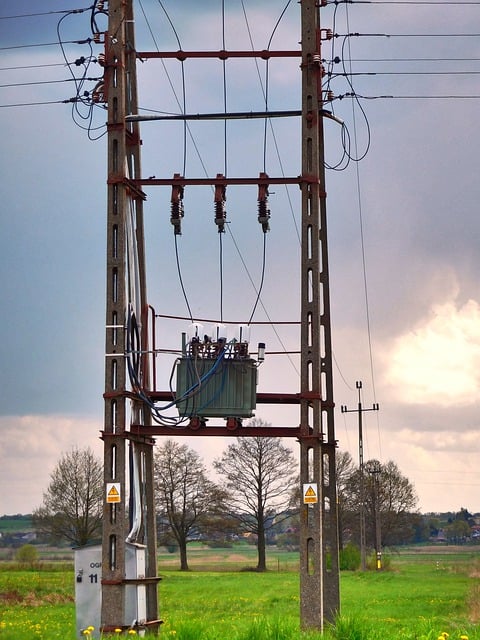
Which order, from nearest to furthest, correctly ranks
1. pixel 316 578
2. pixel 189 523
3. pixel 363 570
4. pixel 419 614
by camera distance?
1. pixel 316 578
2. pixel 419 614
3. pixel 363 570
4. pixel 189 523

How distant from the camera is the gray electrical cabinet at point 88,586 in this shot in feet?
93.9

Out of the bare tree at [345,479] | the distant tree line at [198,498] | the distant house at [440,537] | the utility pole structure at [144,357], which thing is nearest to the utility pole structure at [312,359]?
the utility pole structure at [144,357]

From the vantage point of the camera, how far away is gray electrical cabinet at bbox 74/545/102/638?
2861cm

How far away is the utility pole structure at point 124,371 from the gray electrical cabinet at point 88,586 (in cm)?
95

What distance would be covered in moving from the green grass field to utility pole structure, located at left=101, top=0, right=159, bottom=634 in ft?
4.02

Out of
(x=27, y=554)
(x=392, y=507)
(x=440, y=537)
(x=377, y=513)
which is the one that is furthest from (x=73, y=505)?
(x=440, y=537)

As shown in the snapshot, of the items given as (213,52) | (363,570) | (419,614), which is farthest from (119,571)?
(363,570)

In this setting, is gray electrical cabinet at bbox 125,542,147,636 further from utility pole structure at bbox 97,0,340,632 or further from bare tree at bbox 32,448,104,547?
bare tree at bbox 32,448,104,547

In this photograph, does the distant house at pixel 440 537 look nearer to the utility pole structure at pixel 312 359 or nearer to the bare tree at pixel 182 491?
the bare tree at pixel 182 491

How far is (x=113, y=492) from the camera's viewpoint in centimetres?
2786

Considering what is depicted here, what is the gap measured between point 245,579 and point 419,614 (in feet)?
98.2

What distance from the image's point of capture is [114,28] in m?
30.0

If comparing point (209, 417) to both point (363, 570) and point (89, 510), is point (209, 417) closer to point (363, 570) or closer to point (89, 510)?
point (89, 510)

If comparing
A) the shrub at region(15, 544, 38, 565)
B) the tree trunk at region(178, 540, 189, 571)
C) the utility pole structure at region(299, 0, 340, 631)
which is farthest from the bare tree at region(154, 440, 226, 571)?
the utility pole structure at region(299, 0, 340, 631)
